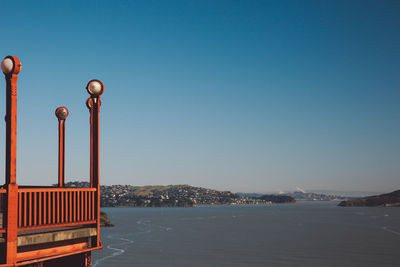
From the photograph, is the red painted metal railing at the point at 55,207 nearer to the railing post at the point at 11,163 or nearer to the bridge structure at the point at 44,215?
the bridge structure at the point at 44,215

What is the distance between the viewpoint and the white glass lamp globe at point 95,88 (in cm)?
1535

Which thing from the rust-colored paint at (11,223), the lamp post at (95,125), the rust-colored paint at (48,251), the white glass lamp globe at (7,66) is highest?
the white glass lamp globe at (7,66)

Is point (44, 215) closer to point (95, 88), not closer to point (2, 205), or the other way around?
point (2, 205)

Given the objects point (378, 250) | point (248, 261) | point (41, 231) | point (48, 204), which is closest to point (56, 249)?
point (41, 231)

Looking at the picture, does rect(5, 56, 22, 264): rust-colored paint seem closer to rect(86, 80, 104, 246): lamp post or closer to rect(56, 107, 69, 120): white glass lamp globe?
rect(86, 80, 104, 246): lamp post

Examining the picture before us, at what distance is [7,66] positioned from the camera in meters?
12.4

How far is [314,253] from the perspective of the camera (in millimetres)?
57156

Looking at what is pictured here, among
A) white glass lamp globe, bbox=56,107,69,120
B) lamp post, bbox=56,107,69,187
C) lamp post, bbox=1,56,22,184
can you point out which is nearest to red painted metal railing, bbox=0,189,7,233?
lamp post, bbox=1,56,22,184

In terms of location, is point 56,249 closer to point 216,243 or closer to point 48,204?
point 48,204

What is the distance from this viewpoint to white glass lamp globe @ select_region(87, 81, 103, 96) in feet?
50.4

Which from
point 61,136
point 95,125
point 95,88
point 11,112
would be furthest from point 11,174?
point 61,136

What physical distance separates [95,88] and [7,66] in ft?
11.3

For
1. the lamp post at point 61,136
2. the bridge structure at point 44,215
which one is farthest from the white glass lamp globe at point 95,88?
the lamp post at point 61,136

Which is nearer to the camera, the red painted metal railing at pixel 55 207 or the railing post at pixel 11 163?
the railing post at pixel 11 163
